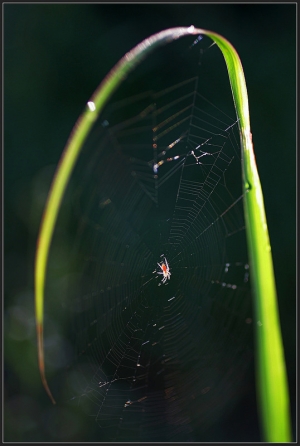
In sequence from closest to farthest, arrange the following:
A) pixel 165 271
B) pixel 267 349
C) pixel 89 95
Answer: pixel 267 349, pixel 165 271, pixel 89 95

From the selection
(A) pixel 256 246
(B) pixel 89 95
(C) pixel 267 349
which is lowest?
(C) pixel 267 349

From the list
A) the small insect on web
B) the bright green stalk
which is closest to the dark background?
the small insect on web

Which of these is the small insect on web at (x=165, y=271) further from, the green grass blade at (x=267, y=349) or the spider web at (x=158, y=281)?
the green grass blade at (x=267, y=349)

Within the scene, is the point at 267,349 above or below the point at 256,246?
below

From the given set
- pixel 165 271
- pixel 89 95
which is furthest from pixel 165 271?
pixel 89 95

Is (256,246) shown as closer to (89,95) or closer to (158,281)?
(158,281)

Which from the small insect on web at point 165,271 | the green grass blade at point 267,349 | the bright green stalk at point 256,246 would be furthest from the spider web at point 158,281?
the green grass blade at point 267,349

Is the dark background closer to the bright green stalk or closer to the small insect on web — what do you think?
the small insect on web

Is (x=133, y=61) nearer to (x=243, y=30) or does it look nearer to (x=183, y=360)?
(x=183, y=360)
